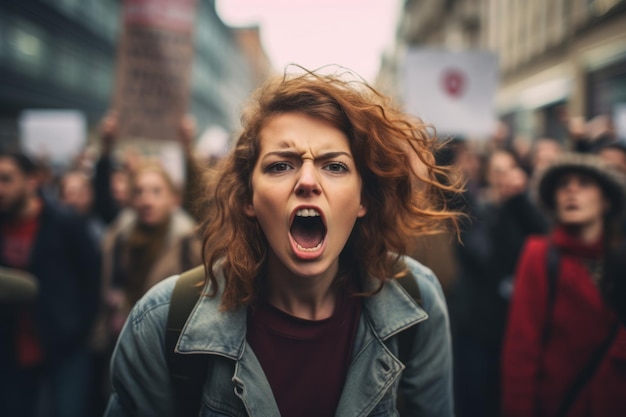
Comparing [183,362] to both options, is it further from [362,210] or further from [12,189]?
[12,189]

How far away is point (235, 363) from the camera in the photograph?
172cm

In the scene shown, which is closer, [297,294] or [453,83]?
[297,294]

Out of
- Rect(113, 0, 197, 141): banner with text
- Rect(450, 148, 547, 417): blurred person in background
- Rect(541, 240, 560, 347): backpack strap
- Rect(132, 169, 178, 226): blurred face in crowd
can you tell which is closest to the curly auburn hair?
Rect(541, 240, 560, 347): backpack strap

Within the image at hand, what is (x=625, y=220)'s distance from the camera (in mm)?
3287

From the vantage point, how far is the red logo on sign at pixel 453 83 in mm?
6043

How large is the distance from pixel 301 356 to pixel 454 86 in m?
4.93

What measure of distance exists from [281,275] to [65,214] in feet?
8.68

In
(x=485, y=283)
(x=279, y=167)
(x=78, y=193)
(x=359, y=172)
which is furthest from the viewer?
(x=78, y=193)

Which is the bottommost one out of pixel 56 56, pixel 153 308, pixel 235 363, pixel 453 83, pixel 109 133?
pixel 235 363

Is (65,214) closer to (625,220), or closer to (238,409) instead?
(238,409)

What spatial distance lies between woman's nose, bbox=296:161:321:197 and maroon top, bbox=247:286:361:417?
43 cm

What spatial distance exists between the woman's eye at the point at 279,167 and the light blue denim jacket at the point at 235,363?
0.48 metres

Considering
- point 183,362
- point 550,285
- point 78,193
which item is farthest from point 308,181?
point 78,193

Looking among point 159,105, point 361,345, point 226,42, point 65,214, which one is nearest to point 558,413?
point 361,345
